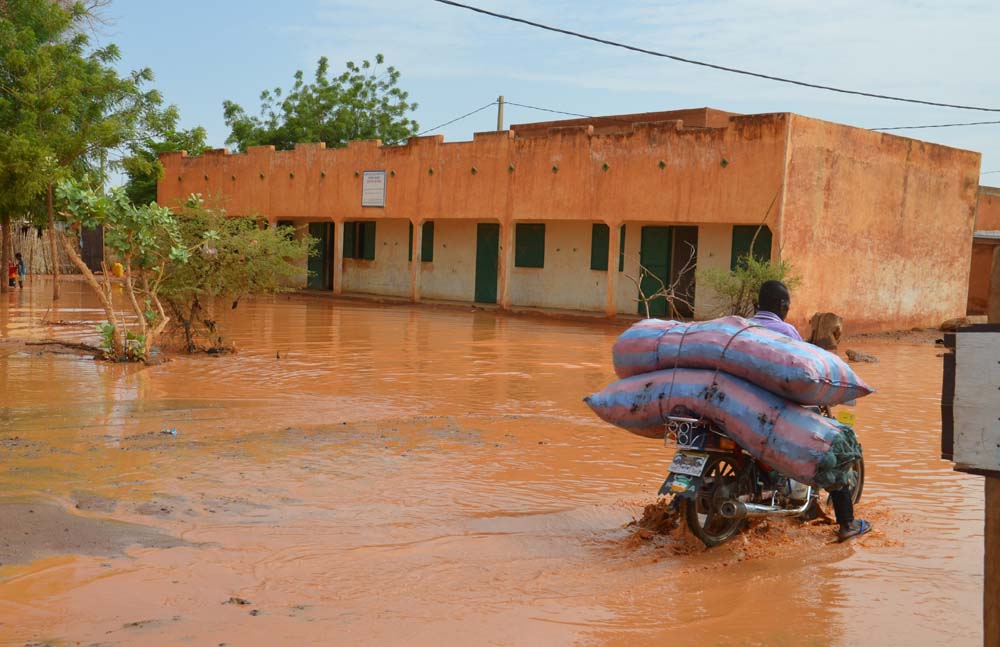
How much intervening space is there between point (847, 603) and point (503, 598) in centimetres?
164

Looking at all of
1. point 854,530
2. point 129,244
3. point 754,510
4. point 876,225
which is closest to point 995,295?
point 754,510

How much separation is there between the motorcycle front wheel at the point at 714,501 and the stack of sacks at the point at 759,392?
23cm

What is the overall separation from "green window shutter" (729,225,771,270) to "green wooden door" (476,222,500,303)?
6.83 metres

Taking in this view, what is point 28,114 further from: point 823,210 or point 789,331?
point 789,331

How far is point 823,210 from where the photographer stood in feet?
62.7

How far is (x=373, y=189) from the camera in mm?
27172

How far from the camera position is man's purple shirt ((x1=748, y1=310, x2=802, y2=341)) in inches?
219

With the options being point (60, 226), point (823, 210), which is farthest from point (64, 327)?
point (60, 226)

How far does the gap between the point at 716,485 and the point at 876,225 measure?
16588 mm

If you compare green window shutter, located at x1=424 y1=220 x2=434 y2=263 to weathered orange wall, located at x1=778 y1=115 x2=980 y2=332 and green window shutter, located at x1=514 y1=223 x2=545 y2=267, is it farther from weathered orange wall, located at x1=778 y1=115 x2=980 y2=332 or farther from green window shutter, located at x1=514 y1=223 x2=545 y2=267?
weathered orange wall, located at x1=778 y1=115 x2=980 y2=332

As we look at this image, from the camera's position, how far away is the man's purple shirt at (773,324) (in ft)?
18.2

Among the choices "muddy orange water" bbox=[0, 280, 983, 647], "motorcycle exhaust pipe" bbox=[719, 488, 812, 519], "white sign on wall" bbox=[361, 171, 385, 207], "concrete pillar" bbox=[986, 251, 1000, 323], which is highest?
"white sign on wall" bbox=[361, 171, 385, 207]

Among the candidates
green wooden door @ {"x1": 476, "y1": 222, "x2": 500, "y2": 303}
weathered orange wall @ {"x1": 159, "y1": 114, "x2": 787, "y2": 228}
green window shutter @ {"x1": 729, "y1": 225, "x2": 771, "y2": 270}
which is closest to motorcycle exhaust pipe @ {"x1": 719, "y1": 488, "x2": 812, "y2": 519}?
weathered orange wall @ {"x1": 159, "y1": 114, "x2": 787, "y2": 228}

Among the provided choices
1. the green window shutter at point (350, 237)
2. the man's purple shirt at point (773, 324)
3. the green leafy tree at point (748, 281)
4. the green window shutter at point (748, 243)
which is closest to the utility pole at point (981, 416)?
the man's purple shirt at point (773, 324)
